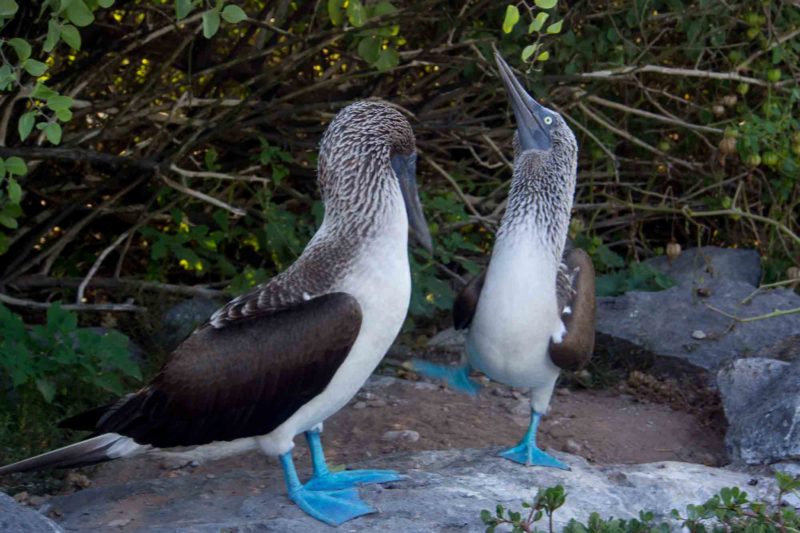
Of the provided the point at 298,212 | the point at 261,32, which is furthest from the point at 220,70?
the point at 298,212

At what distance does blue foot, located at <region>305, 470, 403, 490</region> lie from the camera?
409 cm

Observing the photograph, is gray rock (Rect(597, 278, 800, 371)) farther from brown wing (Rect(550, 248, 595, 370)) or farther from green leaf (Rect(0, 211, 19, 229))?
green leaf (Rect(0, 211, 19, 229))

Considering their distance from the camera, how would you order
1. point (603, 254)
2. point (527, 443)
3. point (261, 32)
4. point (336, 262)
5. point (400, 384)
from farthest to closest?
1. point (603, 254)
2. point (261, 32)
3. point (400, 384)
4. point (527, 443)
5. point (336, 262)

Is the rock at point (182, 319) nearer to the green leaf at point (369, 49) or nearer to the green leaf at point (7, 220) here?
the green leaf at point (7, 220)

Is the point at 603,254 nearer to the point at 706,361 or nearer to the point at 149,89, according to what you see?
the point at 706,361

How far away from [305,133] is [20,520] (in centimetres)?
380

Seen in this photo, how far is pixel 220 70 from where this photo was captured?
6.28m

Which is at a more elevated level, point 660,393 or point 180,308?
point 180,308

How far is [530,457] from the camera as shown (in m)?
4.37

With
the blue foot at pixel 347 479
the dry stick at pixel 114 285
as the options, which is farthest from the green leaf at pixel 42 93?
the dry stick at pixel 114 285

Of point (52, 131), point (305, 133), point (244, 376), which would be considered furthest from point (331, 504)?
point (305, 133)

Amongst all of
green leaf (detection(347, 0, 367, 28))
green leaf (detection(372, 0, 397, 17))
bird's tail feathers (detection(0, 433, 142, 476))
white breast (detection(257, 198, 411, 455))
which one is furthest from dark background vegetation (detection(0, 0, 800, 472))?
white breast (detection(257, 198, 411, 455))

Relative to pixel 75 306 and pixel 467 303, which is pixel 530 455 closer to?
pixel 467 303

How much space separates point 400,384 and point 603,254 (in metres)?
1.77
